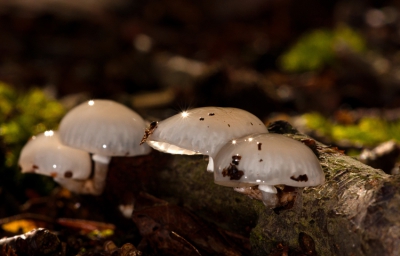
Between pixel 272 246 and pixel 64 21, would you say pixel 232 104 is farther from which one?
pixel 64 21

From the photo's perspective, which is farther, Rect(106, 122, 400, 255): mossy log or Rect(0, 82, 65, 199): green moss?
Rect(0, 82, 65, 199): green moss

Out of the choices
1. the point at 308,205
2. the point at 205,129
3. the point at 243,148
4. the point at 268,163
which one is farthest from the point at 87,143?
the point at 308,205

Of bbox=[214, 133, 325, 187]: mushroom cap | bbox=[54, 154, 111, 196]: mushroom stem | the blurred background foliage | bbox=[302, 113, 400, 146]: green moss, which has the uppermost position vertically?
the blurred background foliage

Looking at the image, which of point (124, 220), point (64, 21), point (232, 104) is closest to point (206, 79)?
point (232, 104)

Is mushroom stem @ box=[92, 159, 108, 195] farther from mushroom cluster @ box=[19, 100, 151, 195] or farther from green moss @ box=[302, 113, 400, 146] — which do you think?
green moss @ box=[302, 113, 400, 146]

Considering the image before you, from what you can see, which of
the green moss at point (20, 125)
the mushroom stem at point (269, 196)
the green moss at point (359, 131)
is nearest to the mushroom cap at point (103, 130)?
the mushroom stem at point (269, 196)

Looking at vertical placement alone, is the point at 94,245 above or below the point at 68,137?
below

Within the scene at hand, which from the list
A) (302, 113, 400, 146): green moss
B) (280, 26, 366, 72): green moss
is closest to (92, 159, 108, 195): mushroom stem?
(302, 113, 400, 146): green moss

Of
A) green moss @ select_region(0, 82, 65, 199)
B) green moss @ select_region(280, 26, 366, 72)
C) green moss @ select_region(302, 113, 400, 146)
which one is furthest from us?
green moss @ select_region(280, 26, 366, 72)
